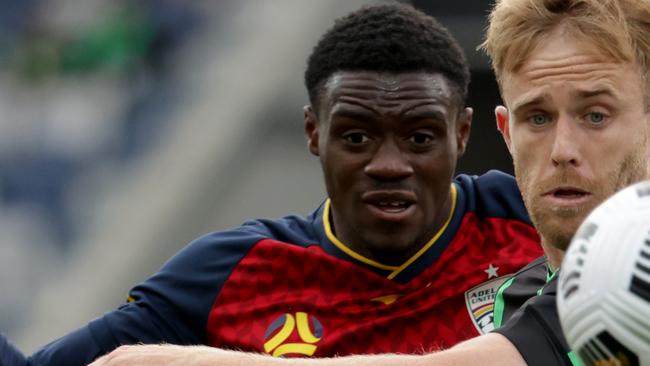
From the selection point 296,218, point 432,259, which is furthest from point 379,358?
point 296,218

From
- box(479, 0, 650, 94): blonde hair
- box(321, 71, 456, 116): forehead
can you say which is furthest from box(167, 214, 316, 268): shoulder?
box(479, 0, 650, 94): blonde hair

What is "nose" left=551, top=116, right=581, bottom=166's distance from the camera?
10.4 ft

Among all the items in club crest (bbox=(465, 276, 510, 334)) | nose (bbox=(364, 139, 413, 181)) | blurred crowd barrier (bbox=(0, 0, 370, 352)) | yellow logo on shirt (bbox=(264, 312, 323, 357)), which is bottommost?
blurred crowd barrier (bbox=(0, 0, 370, 352))

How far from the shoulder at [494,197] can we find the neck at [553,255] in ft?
3.17

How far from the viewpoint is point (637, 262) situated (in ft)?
6.81

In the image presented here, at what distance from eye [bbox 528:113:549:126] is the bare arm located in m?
0.80

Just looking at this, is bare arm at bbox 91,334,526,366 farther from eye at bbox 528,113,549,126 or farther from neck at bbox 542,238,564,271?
eye at bbox 528,113,549,126

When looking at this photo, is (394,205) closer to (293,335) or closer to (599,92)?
(293,335)

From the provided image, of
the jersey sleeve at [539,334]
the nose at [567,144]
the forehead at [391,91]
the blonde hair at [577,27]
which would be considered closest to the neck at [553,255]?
the nose at [567,144]

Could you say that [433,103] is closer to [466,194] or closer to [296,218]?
[466,194]

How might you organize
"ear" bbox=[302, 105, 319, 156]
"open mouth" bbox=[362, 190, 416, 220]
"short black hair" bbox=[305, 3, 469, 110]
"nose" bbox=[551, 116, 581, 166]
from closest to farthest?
"nose" bbox=[551, 116, 581, 166]
"open mouth" bbox=[362, 190, 416, 220]
"short black hair" bbox=[305, 3, 469, 110]
"ear" bbox=[302, 105, 319, 156]

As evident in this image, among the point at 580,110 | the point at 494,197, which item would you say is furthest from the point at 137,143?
the point at 580,110

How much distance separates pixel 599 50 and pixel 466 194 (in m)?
1.27

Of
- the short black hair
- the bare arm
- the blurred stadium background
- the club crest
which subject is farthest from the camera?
the blurred stadium background
